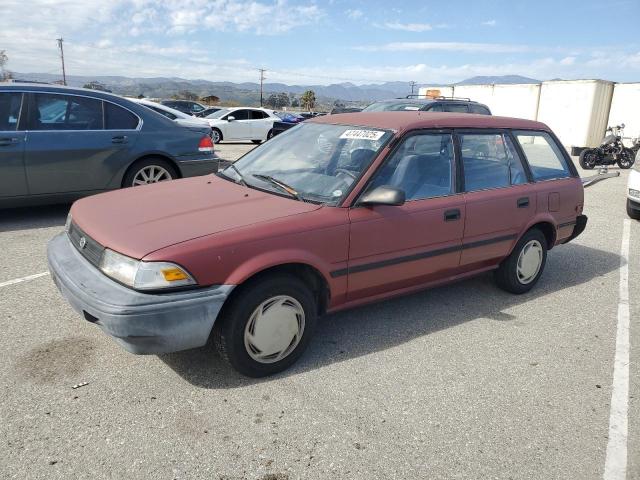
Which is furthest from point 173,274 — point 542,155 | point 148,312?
point 542,155

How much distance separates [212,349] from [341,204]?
51.1 inches

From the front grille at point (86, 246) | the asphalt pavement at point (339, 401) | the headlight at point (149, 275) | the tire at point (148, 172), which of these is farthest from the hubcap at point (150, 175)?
the headlight at point (149, 275)

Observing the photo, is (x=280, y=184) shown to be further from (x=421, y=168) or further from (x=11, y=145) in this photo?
(x=11, y=145)

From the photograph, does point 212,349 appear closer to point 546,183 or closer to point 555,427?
point 555,427

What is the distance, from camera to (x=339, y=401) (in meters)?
2.88

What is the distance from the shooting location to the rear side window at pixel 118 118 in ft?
20.2

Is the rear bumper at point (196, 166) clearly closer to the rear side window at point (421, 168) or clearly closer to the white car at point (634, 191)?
the rear side window at point (421, 168)

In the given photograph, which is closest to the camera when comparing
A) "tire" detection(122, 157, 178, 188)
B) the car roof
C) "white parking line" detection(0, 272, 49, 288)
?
the car roof

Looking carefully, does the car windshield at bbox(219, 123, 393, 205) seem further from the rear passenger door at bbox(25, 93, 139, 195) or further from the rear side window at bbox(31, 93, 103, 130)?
the rear side window at bbox(31, 93, 103, 130)

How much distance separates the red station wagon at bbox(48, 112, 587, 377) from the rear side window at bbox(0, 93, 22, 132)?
278 centimetres

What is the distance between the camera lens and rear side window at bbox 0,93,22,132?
5.59 m

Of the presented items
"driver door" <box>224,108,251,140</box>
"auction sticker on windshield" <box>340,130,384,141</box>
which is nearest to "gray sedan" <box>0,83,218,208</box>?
"auction sticker on windshield" <box>340,130,384,141</box>

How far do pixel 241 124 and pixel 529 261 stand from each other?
15693mm

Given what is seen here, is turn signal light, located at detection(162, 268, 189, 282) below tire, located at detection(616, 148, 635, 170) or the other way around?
the other way around
